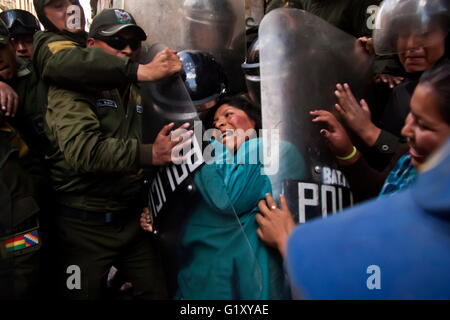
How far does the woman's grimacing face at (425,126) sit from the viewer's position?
1147mm

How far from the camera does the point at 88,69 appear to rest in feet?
6.19

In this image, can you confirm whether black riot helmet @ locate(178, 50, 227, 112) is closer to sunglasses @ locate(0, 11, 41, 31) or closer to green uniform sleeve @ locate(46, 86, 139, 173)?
green uniform sleeve @ locate(46, 86, 139, 173)

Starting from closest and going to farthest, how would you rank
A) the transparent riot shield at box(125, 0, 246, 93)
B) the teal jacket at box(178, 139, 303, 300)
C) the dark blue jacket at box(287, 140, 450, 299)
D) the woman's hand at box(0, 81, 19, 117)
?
1. the dark blue jacket at box(287, 140, 450, 299)
2. the teal jacket at box(178, 139, 303, 300)
3. the woman's hand at box(0, 81, 19, 117)
4. the transparent riot shield at box(125, 0, 246, 93)

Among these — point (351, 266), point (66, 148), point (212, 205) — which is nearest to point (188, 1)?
point (66, 148)

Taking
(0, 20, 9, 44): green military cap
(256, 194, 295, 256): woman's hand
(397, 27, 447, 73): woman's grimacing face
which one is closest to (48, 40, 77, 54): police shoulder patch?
(0, 20, 9, 44): green military cap

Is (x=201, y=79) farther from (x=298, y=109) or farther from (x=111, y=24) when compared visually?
(x=298, y=109)

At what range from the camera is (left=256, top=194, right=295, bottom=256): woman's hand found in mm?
1628

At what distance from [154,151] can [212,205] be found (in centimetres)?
34

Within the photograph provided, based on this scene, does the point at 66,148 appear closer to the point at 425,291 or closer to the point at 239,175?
the point at 239,175

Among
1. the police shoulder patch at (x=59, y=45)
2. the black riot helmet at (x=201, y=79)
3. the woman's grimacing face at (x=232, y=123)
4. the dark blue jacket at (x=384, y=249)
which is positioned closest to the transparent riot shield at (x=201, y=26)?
the black riot helmet at (x=201, y=79)

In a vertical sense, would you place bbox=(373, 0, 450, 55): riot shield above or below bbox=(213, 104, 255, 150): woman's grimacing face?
above

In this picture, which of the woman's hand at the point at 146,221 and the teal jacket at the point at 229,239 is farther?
the woman's hand at the point at 146,221

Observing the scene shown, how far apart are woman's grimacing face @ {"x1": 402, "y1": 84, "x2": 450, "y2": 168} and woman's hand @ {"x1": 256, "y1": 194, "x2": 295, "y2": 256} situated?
1.68ft

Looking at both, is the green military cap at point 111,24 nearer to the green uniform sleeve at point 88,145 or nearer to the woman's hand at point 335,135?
the green uniform sleeve at point 88,145
